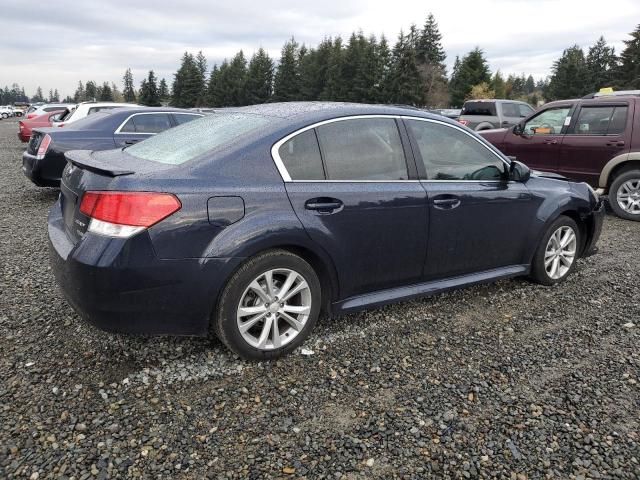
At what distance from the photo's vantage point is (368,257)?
337 cm

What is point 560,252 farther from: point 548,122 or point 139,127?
point 139,127

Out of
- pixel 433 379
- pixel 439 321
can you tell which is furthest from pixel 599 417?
pixel 439 321

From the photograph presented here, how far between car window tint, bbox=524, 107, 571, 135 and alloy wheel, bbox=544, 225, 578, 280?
4334 mm

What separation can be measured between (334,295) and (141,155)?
159 cm

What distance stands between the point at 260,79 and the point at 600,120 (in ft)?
225

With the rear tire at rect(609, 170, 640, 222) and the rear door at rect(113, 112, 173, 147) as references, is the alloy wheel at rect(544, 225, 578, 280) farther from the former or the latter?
the rear door at rect(113, 112, 173, 147)

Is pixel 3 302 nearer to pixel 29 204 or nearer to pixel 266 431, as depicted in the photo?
pixel 266 431

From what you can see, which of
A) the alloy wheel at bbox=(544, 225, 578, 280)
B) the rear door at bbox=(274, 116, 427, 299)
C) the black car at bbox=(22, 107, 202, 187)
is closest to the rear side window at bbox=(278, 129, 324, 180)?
the rear door at bbox=(274, 116, 427, 299)

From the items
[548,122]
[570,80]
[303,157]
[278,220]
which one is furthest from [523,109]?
[570,80]

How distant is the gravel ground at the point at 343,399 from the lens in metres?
2.29

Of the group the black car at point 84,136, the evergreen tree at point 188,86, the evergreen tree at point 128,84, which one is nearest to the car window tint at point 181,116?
the black car at point 84,136

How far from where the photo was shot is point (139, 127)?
838 centimetres

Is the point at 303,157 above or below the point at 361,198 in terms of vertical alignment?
above

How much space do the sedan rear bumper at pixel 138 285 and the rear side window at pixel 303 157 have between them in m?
0.70
